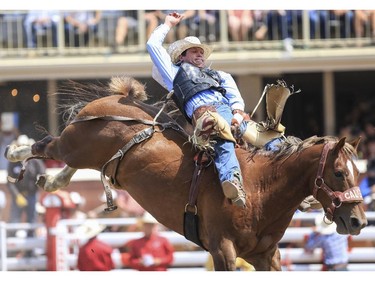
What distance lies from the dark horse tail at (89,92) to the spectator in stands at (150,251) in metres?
3.14

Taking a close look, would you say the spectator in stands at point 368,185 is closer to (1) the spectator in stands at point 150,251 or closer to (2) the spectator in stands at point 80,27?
(1) the spectator in stands at point 150,251

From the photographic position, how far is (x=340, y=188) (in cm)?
709

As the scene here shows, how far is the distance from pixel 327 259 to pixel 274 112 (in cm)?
403

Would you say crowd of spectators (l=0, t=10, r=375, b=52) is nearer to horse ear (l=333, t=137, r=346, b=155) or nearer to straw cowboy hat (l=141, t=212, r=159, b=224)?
straw cowboy hat (l=141, t=212, r=159, b=224)

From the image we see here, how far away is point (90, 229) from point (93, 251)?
326 millimetres

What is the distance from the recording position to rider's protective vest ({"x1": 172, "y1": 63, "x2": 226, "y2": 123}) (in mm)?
7469

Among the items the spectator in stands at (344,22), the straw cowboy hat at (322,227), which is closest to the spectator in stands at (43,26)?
the spectator in stands at (344,22)

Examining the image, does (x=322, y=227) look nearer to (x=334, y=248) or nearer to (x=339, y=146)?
(x=334, y=248)

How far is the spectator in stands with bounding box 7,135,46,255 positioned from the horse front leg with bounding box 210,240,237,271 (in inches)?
219

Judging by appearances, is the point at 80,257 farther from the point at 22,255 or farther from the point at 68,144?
the point at 68,144

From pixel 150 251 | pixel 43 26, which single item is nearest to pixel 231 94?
pixel 150 251

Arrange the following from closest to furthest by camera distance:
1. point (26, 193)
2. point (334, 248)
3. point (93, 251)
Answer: point (334, 248) → point (93, 251) → point (26, 193)
